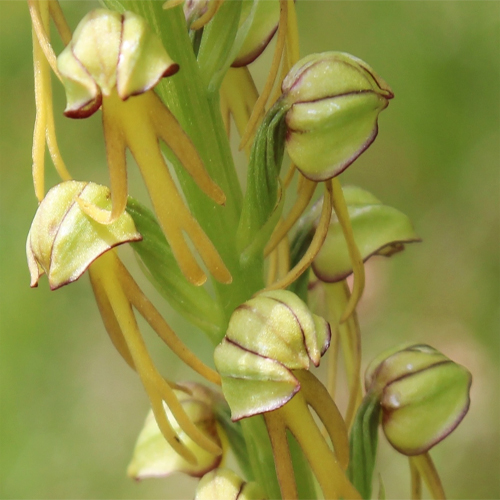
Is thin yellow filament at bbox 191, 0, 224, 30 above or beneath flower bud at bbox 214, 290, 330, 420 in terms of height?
above

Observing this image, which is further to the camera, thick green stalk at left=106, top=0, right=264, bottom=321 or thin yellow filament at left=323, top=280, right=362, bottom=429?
thin yellow filament at left=323, top=280, right=362, bottom=429

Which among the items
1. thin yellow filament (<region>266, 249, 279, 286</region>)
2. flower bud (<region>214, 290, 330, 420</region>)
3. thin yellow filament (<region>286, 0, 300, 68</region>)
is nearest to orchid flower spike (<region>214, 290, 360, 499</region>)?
flower bud (<region>214, 290, 330, 420</region>)

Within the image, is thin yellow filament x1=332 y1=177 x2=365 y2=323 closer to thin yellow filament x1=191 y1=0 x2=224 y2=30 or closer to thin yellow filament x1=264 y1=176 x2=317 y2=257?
thin yellow filament x1=264 y1=176 x2=317 y2=257

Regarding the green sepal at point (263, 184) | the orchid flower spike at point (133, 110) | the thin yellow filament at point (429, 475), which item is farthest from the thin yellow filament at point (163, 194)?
the thin yellow filament at point (429, 475)

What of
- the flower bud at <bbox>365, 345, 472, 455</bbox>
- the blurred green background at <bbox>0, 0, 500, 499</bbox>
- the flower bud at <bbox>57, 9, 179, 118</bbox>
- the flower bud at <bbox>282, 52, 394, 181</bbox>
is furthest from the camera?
the blurred green background at <bbox>0, 0, 500, 499</bbox>

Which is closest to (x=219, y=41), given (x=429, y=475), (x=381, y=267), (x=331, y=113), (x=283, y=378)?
(x=331, y=113)

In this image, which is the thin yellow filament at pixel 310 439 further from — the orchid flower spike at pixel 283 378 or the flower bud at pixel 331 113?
the flower bud at pixel 331 113
